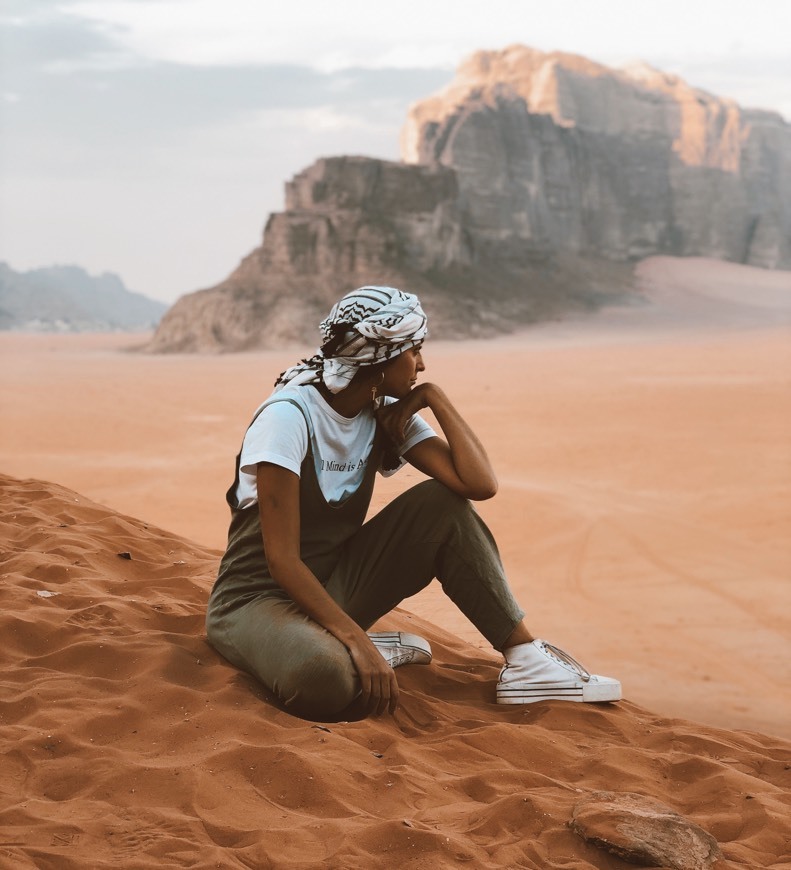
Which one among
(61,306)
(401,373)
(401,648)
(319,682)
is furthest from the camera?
(61,306)

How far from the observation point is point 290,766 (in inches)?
99.7

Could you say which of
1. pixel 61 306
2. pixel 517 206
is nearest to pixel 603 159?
pixel 517 206

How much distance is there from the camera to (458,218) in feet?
162

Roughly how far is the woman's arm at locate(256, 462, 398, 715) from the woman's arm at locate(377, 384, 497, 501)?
48cm

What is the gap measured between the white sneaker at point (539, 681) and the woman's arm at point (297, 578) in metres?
0.50

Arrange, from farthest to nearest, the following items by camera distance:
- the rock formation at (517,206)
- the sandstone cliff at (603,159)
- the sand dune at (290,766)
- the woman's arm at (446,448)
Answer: the sandstone cliff at (603,159), the rock formation at (517,206), the woman's arm at (446,448), the sand dune at (290,766)

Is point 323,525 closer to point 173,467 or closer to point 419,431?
point 419,431

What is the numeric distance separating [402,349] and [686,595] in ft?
13.1

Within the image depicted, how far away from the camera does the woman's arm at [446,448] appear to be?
10.6 feet

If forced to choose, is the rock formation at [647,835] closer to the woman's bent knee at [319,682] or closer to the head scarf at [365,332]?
the woman's bent knee at [319,682]

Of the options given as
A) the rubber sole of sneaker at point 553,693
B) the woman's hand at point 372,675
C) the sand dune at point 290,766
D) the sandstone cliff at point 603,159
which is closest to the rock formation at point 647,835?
the sand dune at point 290,766

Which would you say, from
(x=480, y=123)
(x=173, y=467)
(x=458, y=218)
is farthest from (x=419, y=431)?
(x=480, y=123)

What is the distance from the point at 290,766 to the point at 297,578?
0.54 metres

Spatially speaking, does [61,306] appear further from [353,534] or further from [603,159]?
[353,534]
